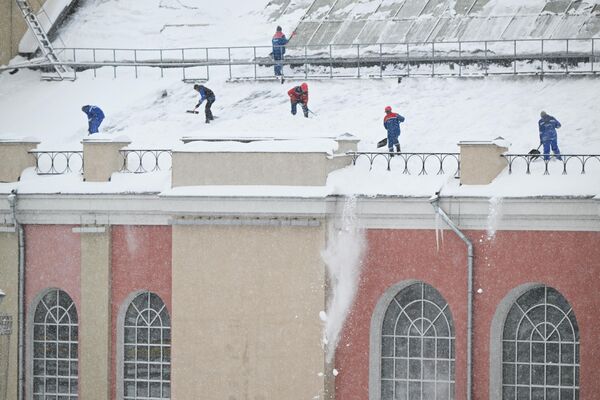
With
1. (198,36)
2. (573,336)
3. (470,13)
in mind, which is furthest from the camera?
(198,36)

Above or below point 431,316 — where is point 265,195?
above

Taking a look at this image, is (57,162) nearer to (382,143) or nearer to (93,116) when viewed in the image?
(93,116)

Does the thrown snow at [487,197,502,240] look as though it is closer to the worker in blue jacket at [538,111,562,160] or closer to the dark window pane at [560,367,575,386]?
the worker in blue jacket at [538,111,562,160]

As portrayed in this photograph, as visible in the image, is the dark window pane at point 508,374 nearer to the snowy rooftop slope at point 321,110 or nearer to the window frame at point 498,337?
the window frame at point 498,337

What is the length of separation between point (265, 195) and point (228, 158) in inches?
41.1

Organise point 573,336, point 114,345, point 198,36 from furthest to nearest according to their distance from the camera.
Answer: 1. point 198,36
2. point 114,345
3. point 573,336

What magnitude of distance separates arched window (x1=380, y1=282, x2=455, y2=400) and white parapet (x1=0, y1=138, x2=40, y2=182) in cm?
809

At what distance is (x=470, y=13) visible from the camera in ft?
121

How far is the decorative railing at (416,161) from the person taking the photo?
99.2 ft

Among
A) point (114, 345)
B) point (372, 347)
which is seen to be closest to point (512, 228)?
point (372, 347)

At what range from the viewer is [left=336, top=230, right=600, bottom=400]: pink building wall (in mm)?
28375

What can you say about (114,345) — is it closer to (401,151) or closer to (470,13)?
(401,151)

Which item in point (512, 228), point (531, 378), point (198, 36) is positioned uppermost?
point (198, 36)

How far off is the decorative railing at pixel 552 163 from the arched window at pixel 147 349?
7180mm
